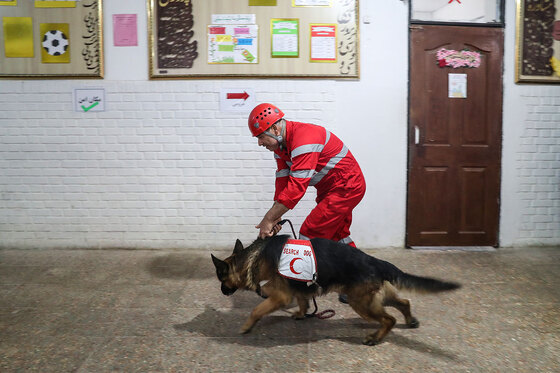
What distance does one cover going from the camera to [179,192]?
554 cm

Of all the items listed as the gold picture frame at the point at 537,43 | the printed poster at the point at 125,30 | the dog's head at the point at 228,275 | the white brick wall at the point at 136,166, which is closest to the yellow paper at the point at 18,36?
the white brick wall at the point at 136,166

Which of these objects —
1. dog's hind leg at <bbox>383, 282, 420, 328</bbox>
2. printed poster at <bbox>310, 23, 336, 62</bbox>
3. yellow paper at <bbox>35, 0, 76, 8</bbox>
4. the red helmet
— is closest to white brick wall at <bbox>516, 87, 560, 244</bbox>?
printed poster at <bbox>310, 23, 336, 62</bbox>

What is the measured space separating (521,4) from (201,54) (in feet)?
12.2

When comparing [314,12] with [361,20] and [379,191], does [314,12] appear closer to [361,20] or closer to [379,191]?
[361,20]

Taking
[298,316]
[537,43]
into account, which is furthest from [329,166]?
[537,43]

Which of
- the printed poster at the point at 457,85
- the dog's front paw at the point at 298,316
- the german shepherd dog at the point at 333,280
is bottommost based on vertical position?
the dog's front paw at the point at 298,316

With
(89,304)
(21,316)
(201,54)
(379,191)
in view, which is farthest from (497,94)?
(21,316)

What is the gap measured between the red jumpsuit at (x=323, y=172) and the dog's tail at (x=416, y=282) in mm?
599

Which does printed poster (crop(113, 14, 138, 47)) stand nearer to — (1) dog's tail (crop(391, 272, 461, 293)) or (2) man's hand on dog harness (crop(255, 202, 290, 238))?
(2) man's hand on dog harness (crop(255, 202, 290, 238))

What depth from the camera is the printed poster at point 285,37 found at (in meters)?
5.28

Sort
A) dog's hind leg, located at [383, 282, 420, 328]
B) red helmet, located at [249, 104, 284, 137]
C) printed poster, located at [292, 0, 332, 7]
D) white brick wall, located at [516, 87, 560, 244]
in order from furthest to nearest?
white brick wall, located at [516, 87, 560, 244] < printed poster, located at [292, 0, 332, 7] < red helmet, located at [249, 104, 284, 137] < dog's hind leg, located at [383, 282, 420, 328]

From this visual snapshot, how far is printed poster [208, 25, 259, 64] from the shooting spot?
17.4 feet

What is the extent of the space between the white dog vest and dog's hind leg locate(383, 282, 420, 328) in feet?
1.75

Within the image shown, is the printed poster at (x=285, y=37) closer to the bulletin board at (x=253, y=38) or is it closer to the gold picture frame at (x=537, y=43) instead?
the bulletin board at (x=253, y=38)
